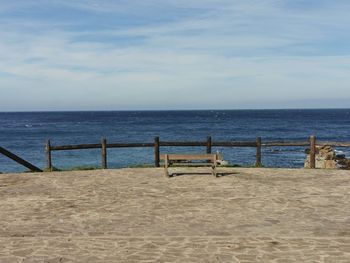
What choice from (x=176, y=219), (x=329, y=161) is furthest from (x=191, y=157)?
(x=329, y=161)

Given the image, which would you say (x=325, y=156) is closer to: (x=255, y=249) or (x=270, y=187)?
(x=270, y=187)

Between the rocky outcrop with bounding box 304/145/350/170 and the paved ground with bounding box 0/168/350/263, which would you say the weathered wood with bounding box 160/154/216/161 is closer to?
the paved ground with bounding box 0/168/350/263

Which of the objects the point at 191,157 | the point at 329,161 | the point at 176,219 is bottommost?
the point at 329,161

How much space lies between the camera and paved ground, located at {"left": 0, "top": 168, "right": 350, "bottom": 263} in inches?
307

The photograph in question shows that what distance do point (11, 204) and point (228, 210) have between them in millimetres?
5826

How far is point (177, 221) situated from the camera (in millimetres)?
9945

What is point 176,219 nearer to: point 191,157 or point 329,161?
point 191,157

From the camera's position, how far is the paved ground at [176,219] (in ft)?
25.6

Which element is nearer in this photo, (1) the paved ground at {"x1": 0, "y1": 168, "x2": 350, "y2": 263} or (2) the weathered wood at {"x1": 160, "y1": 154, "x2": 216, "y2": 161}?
(1) the paved ground at {"x1": 0, "y1": 168, "x2": 350, "y2": 263}

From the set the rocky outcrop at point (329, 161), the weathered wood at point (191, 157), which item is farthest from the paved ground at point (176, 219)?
the rocky outcrop at point (329, 161)

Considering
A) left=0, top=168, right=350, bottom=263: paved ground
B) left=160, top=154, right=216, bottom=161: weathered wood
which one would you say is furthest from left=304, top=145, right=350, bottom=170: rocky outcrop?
left=160, top=154, right=216, bottom=161: weathered wood

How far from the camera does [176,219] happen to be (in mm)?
10133

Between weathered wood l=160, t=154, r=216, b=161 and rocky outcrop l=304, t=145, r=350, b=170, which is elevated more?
weathered wood l=160, t=154, r=216, b=161

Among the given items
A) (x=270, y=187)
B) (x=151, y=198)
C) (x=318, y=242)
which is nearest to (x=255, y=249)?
(x=318, y=242)
